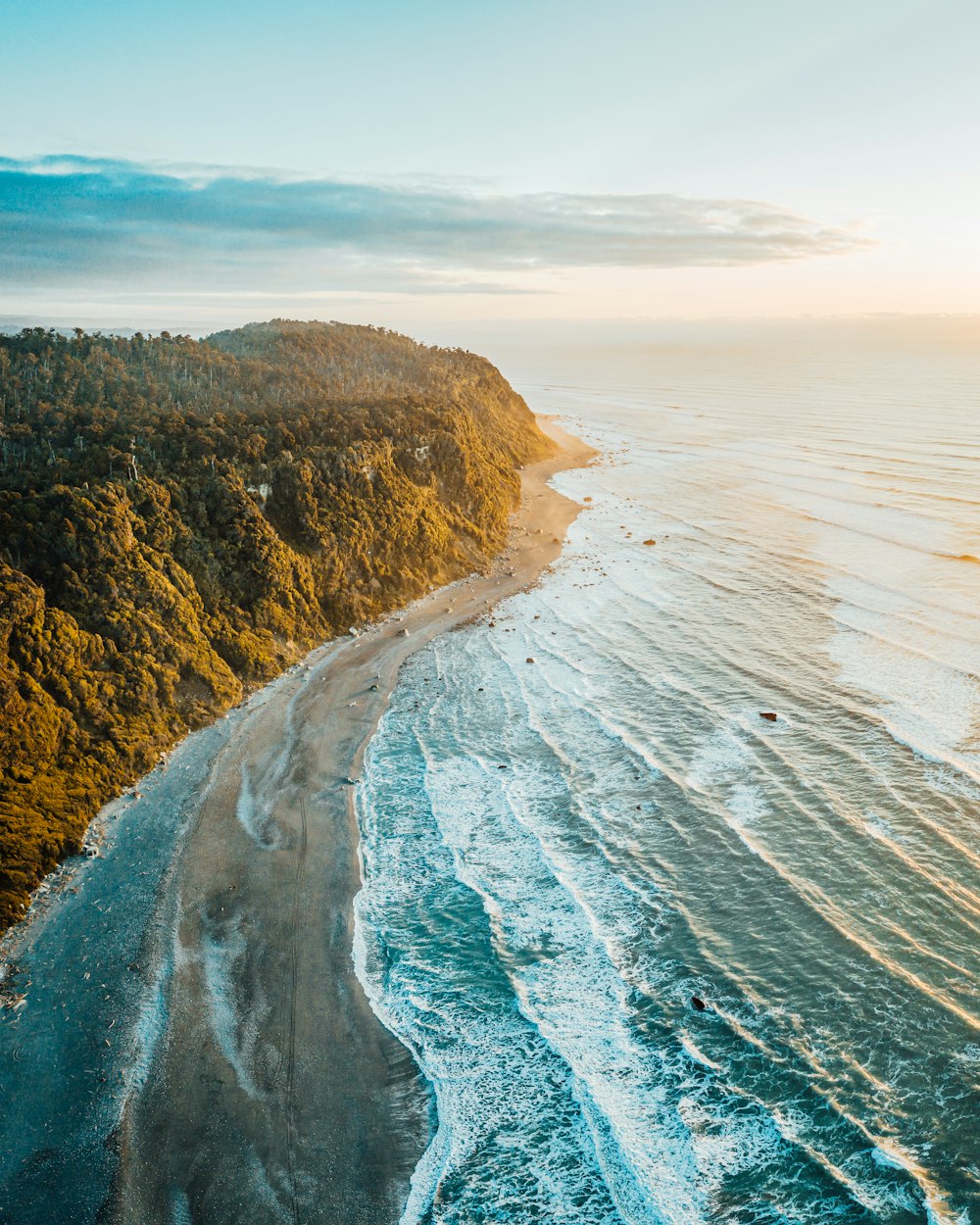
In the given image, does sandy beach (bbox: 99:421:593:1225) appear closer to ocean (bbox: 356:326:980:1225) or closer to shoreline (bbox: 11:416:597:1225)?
shoreline (bbox: 11:416:597:1225)

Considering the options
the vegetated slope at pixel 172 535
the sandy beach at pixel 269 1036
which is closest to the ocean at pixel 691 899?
the sandy beach at pixel 269 1036

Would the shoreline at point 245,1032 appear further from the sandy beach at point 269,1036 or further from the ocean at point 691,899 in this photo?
the ocean at point 691,899

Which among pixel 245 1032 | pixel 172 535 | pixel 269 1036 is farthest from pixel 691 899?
pixel 172 535

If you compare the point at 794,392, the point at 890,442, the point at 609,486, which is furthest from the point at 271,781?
the point at 794,392

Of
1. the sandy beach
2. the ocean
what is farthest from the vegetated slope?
the ocean

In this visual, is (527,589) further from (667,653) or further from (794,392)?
(794,392)

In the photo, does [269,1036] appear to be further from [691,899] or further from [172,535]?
[172,535]
